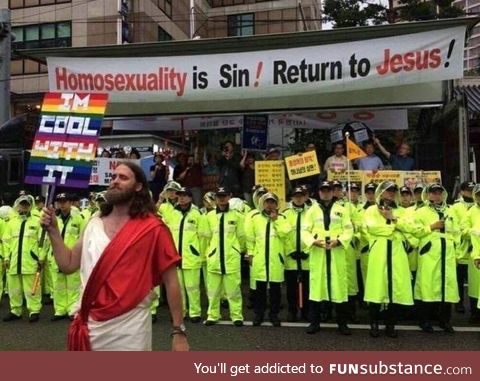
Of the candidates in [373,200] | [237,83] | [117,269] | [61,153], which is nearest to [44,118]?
[61,153]

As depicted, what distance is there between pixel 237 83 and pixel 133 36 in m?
24.7

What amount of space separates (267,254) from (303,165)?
2.18 m

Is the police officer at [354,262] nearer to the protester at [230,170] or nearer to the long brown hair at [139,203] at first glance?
the protester at [230,170]

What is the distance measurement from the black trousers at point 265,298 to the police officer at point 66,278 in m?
2.57

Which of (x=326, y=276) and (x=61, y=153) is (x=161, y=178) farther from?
(x=61, y=153)

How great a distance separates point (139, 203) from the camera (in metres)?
3.59

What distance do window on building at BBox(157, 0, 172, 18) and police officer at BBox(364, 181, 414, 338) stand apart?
33.1 metres

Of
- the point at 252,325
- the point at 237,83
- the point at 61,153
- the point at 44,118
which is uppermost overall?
the point at 237,83

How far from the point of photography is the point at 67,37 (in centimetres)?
3391

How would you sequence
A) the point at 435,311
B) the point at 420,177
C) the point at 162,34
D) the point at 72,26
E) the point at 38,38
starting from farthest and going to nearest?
the point at 162,34 → the point at 38,38 → the point at 72,26 → the point at 420,177 → the point at 435,311

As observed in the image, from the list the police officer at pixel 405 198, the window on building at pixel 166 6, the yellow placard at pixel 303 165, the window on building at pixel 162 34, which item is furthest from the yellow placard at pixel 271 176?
the window on building at pixel 166 6

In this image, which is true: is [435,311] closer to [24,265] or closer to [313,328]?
[313,328]

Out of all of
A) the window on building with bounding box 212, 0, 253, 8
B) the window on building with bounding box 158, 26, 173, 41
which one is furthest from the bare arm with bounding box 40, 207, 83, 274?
the window on building with bounding box 212, 0, 253, 8

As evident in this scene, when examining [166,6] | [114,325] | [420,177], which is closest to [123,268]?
[114,325]
